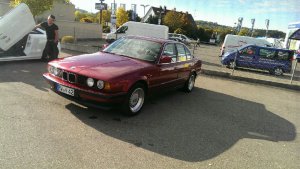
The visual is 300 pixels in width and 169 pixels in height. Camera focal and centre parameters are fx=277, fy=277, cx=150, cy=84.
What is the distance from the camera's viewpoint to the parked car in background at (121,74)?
195 inches

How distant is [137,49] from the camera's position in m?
6.46

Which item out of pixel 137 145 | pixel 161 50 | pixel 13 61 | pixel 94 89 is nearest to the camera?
pixel 137 145

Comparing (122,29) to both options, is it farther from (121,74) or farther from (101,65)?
(121,74)

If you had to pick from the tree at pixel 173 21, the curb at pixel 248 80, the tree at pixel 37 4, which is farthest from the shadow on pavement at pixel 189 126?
the tree at pixel 173 21

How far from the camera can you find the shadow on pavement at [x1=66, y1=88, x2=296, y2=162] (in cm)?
451

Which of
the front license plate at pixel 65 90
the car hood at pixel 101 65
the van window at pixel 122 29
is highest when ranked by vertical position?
the van window at pixel 122 29

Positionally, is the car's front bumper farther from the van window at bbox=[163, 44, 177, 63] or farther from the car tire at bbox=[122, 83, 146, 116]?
the van window at bbox=[163, 44, 177, 63]

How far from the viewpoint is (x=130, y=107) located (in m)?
5.44

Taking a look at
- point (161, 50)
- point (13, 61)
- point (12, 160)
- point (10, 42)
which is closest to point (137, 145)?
point (12, 160)

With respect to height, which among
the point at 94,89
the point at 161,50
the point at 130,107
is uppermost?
the point at 161,50

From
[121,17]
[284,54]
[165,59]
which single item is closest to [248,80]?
[284,54]

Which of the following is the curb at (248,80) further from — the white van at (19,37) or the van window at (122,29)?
the van window at (122,29)

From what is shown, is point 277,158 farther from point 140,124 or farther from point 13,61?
point 13,61

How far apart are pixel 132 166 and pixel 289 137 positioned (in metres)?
3.61
